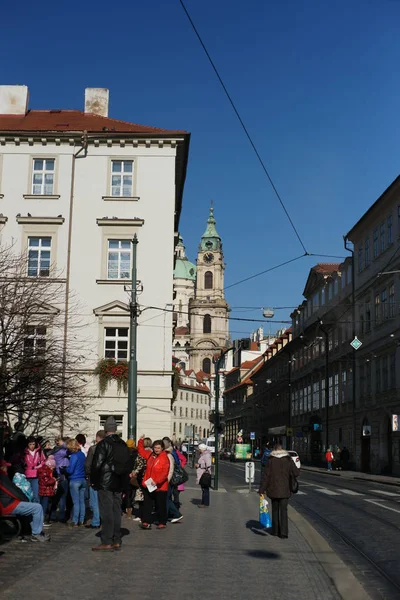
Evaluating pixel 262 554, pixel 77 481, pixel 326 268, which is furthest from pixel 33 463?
pixel 326 268

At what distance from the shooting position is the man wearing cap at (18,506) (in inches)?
466

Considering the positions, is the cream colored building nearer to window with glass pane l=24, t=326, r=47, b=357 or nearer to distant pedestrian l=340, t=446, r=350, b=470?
window with glass pane l=24, t=326, r=47, b=357

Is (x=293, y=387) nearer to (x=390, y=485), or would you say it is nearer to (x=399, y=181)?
(x=399, y=181)

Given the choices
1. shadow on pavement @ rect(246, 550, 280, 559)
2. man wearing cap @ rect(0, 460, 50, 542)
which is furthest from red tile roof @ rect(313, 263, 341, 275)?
man wearing cap @ rect(0, 460, 50, 542)

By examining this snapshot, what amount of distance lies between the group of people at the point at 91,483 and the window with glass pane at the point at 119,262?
16.1 meters

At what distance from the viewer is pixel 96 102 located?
40125mm

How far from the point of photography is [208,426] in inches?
7210

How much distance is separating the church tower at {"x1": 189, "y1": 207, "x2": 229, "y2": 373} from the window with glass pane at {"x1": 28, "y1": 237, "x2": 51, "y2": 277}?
152 m

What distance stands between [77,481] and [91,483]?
2927 millimetres

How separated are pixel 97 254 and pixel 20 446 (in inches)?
755

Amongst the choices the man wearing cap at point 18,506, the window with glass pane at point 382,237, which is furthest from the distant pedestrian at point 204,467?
the window with glass pane at point 382,237

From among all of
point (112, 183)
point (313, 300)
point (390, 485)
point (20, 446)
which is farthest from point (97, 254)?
point (313, 300)

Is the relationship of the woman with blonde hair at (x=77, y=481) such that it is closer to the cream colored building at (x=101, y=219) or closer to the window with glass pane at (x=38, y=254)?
the cream colored building at (x=101, y=219)

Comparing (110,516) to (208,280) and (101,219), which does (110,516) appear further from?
(208,280)
